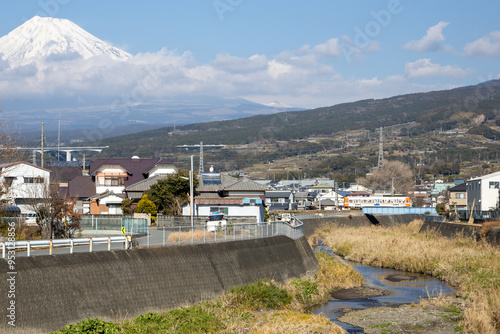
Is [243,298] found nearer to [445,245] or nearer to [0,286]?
[0,286]

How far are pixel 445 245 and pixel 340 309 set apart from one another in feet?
82.3

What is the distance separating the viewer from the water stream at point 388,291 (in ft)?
94.8

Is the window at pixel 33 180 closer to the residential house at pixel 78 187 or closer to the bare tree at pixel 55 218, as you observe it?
Result: the residential house at pixel 78 187

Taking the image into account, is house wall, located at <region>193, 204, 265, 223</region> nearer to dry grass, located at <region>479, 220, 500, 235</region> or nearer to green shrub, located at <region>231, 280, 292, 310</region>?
dry grass, located at <region>479, 220, 500, 235</region>

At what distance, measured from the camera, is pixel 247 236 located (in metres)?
32.7

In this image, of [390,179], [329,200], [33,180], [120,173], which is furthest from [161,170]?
[390,179]

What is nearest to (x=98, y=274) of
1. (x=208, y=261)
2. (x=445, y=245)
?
(x=208, y=261)

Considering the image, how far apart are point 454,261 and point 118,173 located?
41.0 metres

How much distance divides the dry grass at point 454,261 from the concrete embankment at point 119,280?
9999 millimetres

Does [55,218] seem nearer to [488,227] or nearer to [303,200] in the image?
[488,227]

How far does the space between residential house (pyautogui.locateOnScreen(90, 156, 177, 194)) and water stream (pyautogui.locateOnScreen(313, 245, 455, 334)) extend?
→ 31233 mm

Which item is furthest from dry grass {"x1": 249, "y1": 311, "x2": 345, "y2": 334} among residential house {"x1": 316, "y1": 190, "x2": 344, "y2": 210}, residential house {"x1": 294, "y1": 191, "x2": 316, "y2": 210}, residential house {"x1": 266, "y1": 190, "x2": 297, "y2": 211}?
residential house {"x1": 294, "y1": 191, "x2": 316, "y2": 210}

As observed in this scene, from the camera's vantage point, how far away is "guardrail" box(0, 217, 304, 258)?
2147 centimetres

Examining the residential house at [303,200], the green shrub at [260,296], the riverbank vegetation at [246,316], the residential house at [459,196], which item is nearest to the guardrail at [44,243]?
the riverbank vegetation at [246,316]
